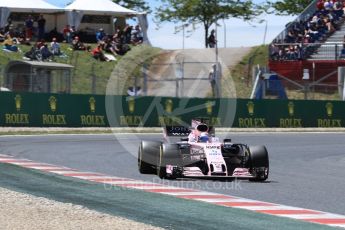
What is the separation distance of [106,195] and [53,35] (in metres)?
35.1

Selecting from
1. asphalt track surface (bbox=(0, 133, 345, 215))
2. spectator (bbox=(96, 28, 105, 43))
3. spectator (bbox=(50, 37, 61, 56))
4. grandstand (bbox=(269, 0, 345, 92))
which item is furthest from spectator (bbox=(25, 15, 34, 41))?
asphalt track surface (bbox=(0, 133, 345, 215))

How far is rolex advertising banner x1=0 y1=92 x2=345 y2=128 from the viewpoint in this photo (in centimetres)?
3250

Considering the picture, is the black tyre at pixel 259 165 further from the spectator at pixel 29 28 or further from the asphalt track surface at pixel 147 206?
the spectator at pixel 29 28

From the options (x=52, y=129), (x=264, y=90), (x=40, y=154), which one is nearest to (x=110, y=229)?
(x=40, y=154)

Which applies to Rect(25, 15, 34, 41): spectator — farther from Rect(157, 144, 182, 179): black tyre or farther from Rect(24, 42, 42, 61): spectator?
Rect(157, 144, 182, 179): black tyre

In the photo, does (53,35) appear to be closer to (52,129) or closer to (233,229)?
(52,129)

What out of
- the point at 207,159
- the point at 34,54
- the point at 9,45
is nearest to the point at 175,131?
the point at 207,159

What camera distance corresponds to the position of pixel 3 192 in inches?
503

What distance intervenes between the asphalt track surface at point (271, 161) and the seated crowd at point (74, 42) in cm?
1180

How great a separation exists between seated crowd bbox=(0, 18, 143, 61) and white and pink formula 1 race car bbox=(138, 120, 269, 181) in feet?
86.9

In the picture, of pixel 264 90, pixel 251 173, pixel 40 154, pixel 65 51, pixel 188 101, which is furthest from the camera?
pixel 65 51

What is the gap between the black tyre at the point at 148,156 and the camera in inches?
631

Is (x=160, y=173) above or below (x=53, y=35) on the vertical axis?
below

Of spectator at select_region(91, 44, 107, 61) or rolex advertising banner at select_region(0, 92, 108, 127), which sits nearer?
rolex advertising banner at select_region(0, 92, 108, 127)
